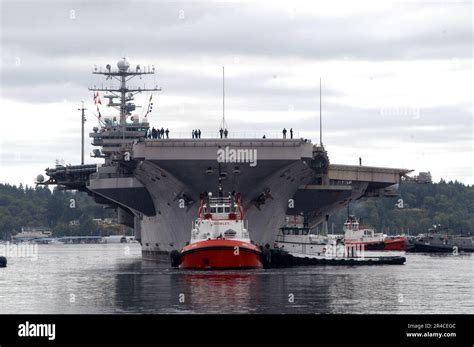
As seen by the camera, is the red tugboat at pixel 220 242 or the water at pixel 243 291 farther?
the red tugboat at pixel 220 242

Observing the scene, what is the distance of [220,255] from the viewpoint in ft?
207

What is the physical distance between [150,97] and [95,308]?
71.5 meters

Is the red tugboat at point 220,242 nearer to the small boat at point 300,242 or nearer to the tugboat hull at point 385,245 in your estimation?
the small boat at point 300,242

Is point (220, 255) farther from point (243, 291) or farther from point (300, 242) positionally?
point (300, 242)

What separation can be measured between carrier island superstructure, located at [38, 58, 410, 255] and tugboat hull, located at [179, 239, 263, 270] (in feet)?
21.8

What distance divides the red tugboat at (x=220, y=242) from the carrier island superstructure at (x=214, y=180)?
2.93m

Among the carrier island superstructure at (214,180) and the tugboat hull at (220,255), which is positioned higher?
the carrier island superstructure at (214,180)

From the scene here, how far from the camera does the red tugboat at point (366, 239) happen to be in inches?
3691

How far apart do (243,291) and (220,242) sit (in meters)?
14.6

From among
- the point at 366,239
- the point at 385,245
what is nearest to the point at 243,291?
the point at 366,239
